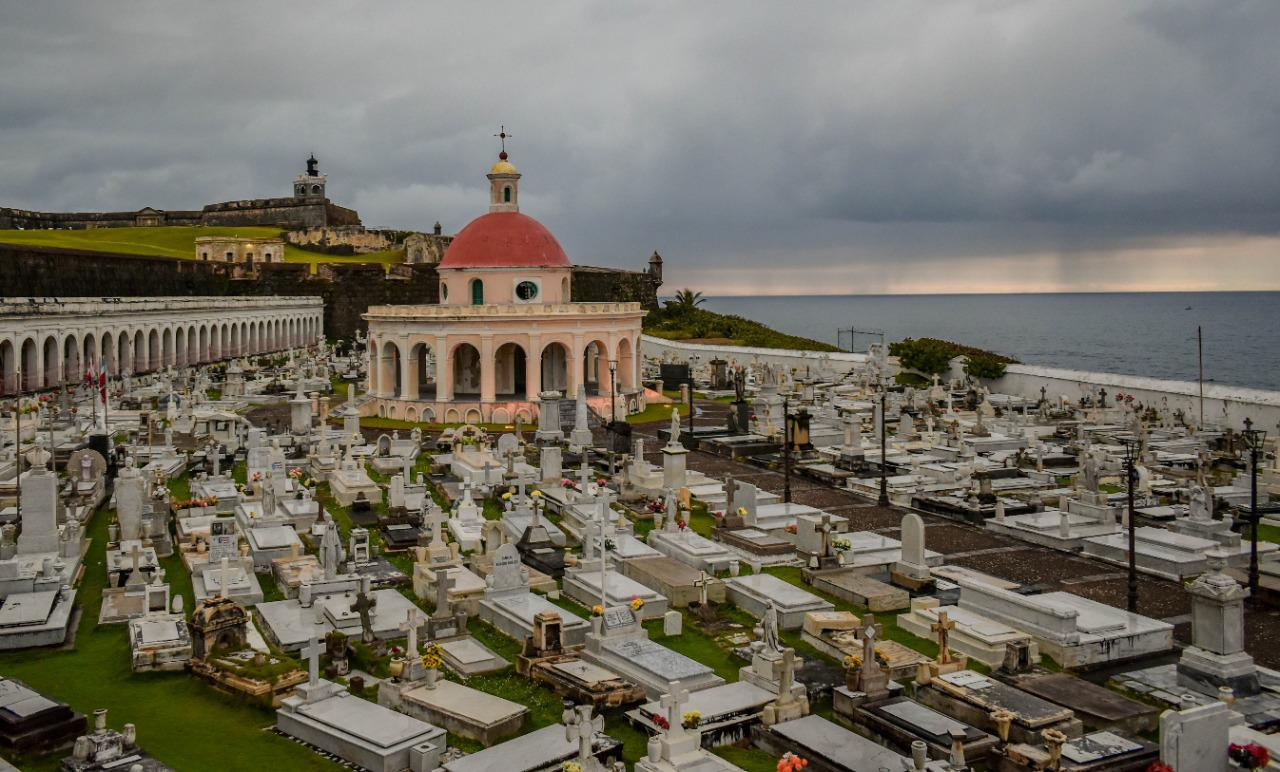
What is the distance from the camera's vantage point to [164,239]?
8481 cm

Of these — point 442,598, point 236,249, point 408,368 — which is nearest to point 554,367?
point 408,368

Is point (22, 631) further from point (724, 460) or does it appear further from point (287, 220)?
point (287, 220)

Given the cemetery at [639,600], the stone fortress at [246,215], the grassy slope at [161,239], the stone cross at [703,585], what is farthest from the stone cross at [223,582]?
the stone fortress at [246,215]

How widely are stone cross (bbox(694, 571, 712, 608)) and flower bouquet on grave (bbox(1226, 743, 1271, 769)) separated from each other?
20.7 feet

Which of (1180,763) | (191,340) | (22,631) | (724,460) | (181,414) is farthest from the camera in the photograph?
(191,340)

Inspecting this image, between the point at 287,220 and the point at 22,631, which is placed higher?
the point at 287,220

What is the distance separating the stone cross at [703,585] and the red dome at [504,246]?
906 inches

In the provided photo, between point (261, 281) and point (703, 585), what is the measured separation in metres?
56.7

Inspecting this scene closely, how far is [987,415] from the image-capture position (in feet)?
100

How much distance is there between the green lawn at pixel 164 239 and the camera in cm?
7231

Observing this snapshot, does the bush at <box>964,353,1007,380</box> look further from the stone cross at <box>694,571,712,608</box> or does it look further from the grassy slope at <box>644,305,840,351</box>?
the stone cross at <box>694,571,712,608</box>

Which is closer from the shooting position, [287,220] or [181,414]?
[181,414]

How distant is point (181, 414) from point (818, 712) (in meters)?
24.2

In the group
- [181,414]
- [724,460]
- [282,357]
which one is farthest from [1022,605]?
[282,357]
